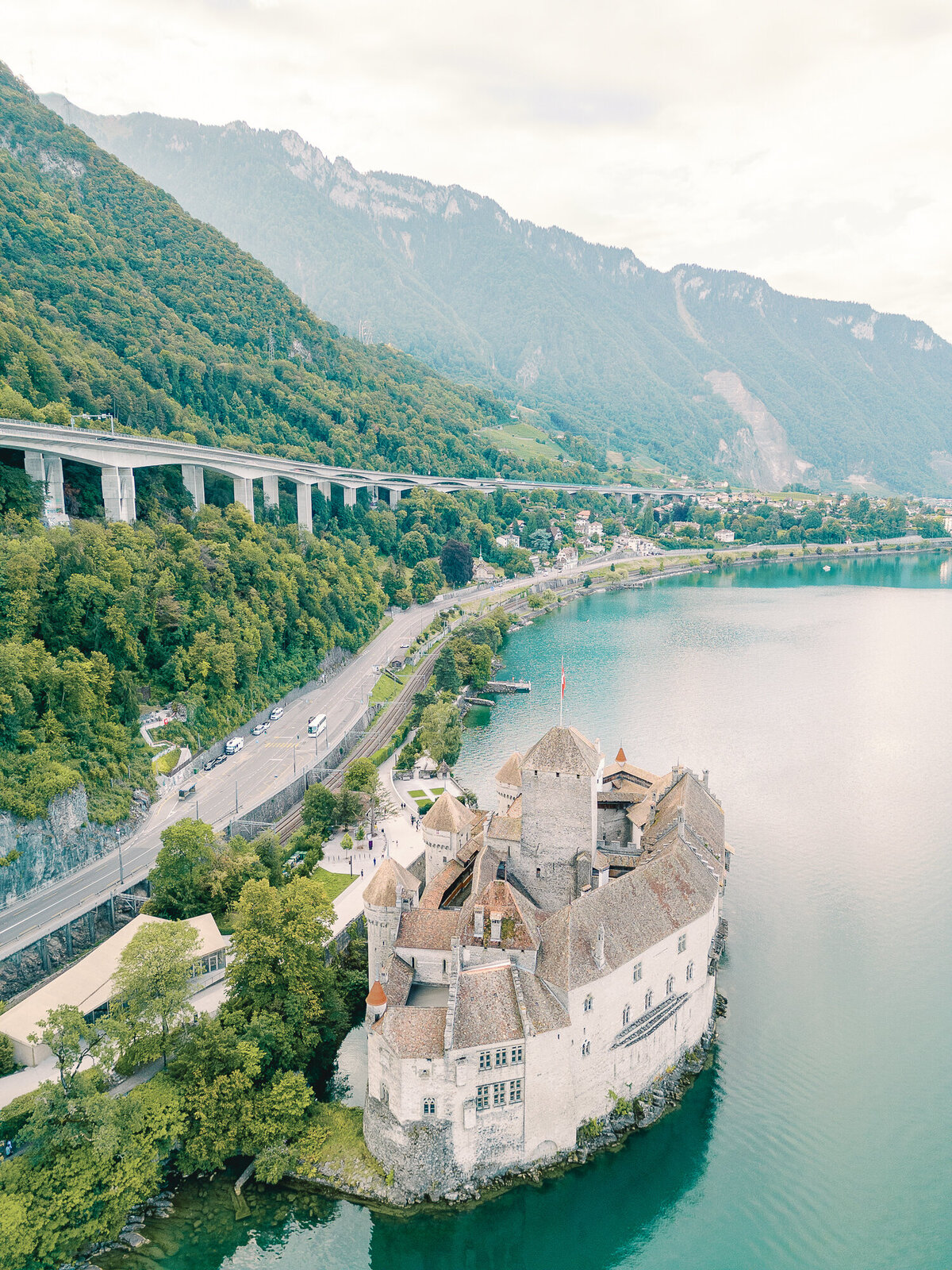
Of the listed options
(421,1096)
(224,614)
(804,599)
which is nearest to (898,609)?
(804,599)

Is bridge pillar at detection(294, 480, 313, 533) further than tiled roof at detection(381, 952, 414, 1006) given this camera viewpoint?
Yes

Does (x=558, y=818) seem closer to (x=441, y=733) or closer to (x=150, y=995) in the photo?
(x=150, y=995)

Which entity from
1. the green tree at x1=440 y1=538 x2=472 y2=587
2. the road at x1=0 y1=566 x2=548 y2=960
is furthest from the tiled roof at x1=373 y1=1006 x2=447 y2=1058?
the green tree at x1=440 y1=538 x2=472 y2=587

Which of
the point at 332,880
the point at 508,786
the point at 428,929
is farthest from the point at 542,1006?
the point at 332,880

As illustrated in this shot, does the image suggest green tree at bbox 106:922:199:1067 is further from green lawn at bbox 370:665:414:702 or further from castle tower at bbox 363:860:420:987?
green lawn at bbox 370:665:414:702

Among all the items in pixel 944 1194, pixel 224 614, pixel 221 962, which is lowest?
pixel 944 1194

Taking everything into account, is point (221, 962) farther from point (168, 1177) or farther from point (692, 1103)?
point (692, 1103)
